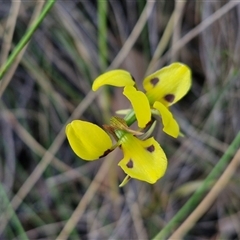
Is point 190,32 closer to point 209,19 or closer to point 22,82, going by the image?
point 209,19

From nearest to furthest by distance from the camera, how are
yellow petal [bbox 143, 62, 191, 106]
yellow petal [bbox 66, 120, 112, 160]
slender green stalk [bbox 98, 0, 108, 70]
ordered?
yellow petal [bbox 66, 120, 112, 160]
yellow petal [bbox 143, 62, 191, 106]
slender green stalk [bbox 98, 0, 108, 70]

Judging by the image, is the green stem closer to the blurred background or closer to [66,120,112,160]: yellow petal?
[66,120,112,160]: yellow petal

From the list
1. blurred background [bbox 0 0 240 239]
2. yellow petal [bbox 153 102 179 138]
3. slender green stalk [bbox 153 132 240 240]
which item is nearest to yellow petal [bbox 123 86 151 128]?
yellow petal [bbox 153 102 179 138]

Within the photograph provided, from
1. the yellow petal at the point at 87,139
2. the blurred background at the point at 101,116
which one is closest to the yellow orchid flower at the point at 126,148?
the yellow petal at the point at 87,139

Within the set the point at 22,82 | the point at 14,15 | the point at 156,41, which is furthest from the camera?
the point at 22,82

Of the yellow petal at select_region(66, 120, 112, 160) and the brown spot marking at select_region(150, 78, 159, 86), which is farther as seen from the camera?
the brown spot marking at select_region(150, 78, 159, 86)

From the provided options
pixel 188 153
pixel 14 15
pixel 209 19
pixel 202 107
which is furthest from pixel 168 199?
pixel 14 15
